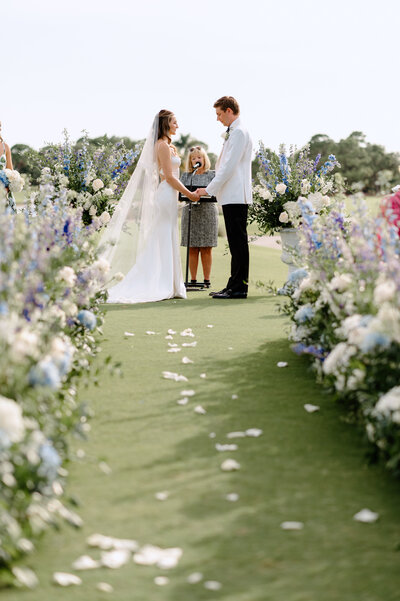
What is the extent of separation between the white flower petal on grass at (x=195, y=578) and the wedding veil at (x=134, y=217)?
6831mm

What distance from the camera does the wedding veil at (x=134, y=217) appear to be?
29.6 feet

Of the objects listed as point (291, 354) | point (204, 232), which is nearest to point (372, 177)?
point (204, 232)

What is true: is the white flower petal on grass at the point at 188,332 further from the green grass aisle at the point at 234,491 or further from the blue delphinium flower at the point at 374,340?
the blue delphinium flower at the point at 374,340

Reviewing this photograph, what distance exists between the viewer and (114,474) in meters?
3.16

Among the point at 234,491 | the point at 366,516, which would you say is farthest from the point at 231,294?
the point at 366,516

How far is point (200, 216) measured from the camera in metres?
10.0

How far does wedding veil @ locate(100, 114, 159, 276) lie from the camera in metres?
9.02

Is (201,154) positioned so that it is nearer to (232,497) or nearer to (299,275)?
(299,275)

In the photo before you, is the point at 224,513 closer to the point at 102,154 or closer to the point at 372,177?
the point at 102,154

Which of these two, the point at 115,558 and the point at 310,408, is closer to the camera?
the point at 115,558

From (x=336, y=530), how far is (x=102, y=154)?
7849 mm

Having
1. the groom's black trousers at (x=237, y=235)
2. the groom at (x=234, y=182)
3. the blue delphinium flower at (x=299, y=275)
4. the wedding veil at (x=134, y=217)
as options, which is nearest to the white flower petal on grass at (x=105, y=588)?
the blue delphinium flower at (x=299, y=275)

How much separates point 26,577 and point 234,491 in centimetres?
100

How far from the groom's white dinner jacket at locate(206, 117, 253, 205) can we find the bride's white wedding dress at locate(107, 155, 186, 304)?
665mm
